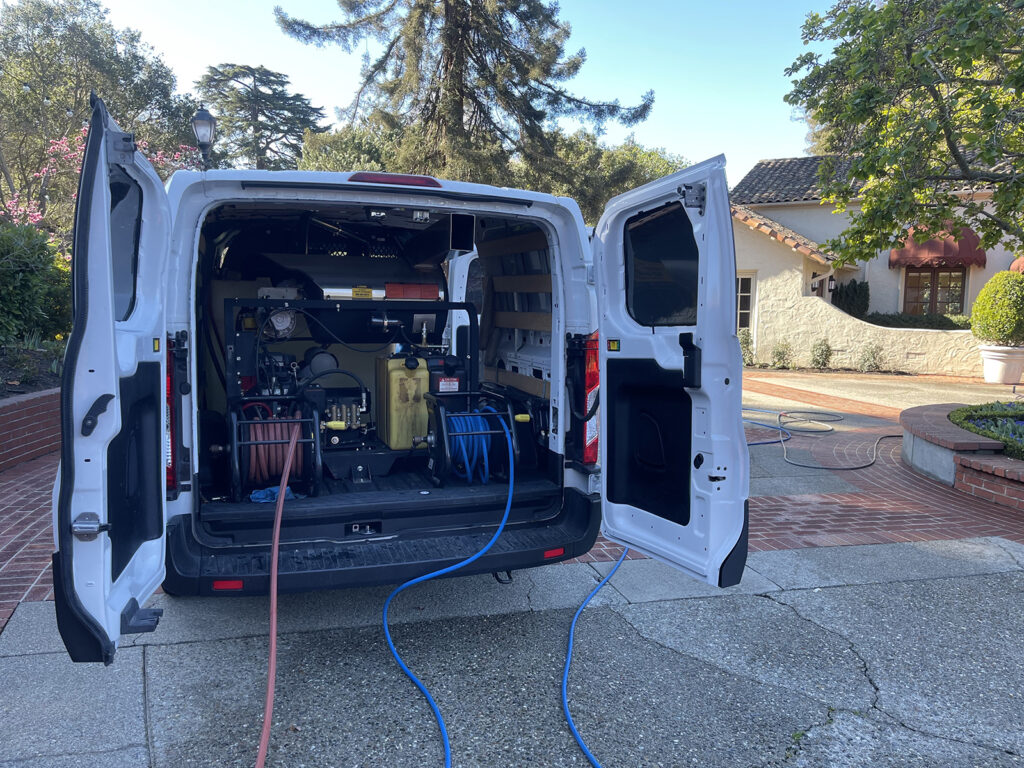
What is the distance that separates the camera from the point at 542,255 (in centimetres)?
421

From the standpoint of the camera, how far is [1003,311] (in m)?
13.7

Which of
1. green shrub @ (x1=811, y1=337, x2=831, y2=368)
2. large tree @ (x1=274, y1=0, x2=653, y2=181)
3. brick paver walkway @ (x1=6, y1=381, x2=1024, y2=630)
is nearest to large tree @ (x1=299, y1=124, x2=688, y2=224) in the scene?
large tree @ (x1=274, y1=0, x2=653, y2=181)

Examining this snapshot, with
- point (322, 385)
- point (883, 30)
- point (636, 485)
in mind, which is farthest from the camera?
point (883, 30)

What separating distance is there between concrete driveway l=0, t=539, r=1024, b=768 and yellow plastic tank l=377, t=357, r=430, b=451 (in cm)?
93

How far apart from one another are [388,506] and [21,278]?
22.3 feet

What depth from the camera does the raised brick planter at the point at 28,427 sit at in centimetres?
660

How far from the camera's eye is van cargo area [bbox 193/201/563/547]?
366cm

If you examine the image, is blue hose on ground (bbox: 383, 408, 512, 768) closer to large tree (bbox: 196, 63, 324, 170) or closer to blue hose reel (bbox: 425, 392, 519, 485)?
blue hose reel (bbox: 425, 392, 519, 485)

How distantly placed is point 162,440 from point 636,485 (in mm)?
2236

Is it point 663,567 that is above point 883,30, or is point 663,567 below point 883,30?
below

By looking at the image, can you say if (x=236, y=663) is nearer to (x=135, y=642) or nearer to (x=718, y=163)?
(x=135, y=642)

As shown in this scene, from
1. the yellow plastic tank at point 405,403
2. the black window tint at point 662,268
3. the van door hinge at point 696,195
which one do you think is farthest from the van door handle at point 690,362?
the yellow plastic tank at point 405,403

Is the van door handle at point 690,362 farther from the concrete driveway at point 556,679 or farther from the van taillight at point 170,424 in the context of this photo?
the van taillight at point 170,424

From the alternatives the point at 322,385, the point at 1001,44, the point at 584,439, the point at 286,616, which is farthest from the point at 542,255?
the point at 1001,44
